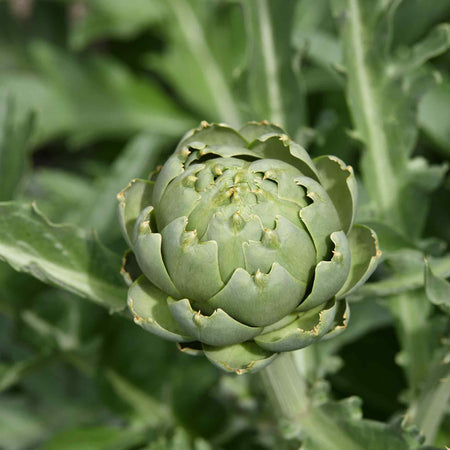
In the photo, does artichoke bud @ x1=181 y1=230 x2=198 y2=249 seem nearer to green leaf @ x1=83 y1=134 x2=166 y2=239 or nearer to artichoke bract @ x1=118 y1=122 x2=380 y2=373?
artichoke bract @ x1=118 y1=122 x2=380 y2=373

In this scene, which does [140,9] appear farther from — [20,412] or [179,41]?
[20,412]

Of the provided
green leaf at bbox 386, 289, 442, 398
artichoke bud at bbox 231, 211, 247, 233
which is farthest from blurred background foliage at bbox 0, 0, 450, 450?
artichoke bud at bbox 231, 211, 247, 233

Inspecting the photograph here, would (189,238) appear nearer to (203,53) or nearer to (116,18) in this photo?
(203,53)

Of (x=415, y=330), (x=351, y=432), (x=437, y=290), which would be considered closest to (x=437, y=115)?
(x=415, y=330)

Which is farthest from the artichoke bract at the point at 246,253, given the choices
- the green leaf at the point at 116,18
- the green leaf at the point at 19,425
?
the green leaf at the point at 116,18

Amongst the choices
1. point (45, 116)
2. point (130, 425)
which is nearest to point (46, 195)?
point (45, 116)

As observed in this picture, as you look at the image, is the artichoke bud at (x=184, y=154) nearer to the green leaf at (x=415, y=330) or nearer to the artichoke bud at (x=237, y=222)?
the artichoke bud at (x=237, y=222)
